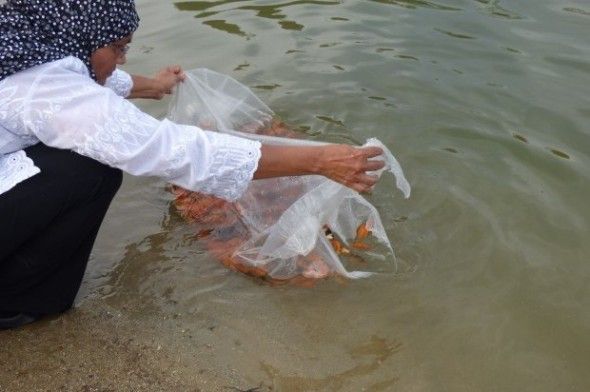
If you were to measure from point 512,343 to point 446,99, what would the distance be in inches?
78.9

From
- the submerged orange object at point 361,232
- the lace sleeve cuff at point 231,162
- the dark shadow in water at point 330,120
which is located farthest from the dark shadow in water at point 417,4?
the lace sleeve cuff at point 231,162

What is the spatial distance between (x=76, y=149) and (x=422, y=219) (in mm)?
1624

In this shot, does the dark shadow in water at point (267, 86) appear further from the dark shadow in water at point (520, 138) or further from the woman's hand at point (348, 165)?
the woman's hand at point (348, 165)

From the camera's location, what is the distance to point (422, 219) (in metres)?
3.00

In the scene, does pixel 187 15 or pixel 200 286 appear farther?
pixel 187 15

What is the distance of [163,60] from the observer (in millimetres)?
4770

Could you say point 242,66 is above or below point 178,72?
below

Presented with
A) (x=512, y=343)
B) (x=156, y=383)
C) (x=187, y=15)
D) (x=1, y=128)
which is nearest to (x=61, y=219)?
(x=1, y=128)

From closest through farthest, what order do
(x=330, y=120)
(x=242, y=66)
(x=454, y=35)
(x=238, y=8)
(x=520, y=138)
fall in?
(x=520, y=138) < (x=330, y=120) < (x=242, y=66) < (x=454, y=35) < (x=238, y=8)

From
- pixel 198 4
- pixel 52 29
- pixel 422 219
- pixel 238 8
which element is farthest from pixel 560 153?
pixel 198 4

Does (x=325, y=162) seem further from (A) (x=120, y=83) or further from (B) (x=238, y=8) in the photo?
(B) (x=238, y=8)

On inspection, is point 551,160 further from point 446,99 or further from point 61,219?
point 61,219

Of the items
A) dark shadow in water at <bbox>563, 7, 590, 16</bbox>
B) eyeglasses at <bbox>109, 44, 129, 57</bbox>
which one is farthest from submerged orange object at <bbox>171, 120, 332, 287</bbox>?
dark shadow in water at <bbox>563, 7, 590, 16</bbox>

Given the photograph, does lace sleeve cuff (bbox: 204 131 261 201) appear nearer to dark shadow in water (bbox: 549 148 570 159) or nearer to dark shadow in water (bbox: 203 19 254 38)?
dark shadow in water (bbox: 549 148 570 159)
